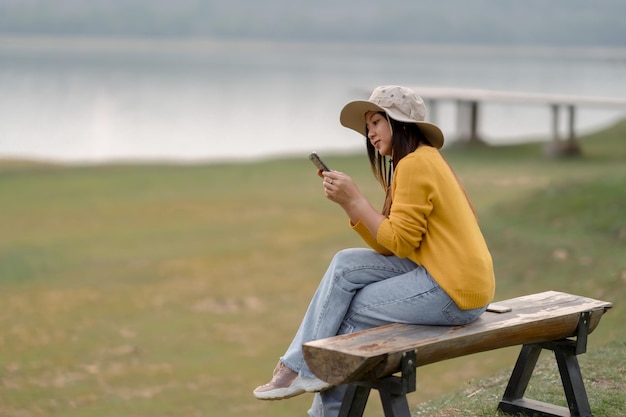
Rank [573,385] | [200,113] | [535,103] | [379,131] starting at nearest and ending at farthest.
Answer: [379,131] < [573,385] < [535,103] < [200,113]

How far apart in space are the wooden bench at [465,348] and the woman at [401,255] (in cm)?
11

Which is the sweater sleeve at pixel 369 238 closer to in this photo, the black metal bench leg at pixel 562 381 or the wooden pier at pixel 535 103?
the black metal bench leg at pixel 562 381

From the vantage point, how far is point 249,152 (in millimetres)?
30406

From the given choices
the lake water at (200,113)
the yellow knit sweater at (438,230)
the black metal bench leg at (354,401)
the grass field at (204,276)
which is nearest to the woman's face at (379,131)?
the yellow knit sweater at (438,230)

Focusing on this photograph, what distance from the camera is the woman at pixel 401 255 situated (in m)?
4.17

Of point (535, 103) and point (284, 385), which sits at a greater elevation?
point (535, 103)

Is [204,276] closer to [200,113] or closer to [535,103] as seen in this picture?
[535,103]

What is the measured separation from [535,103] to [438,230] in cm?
1545

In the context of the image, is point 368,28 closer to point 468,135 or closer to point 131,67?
point 131,67

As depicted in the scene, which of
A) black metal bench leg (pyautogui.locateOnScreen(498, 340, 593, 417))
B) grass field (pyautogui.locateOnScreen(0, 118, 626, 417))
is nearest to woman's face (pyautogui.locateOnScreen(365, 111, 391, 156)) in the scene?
black metal bench leg (pyautogui.locateOnScreen(498, 340, 593, 417))

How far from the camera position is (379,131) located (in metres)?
4.40

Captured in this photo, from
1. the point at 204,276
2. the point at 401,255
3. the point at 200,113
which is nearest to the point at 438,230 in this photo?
the point at 401,255

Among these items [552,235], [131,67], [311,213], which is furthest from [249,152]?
[131,67]

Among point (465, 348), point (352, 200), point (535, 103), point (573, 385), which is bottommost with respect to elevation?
point (573, 385)
